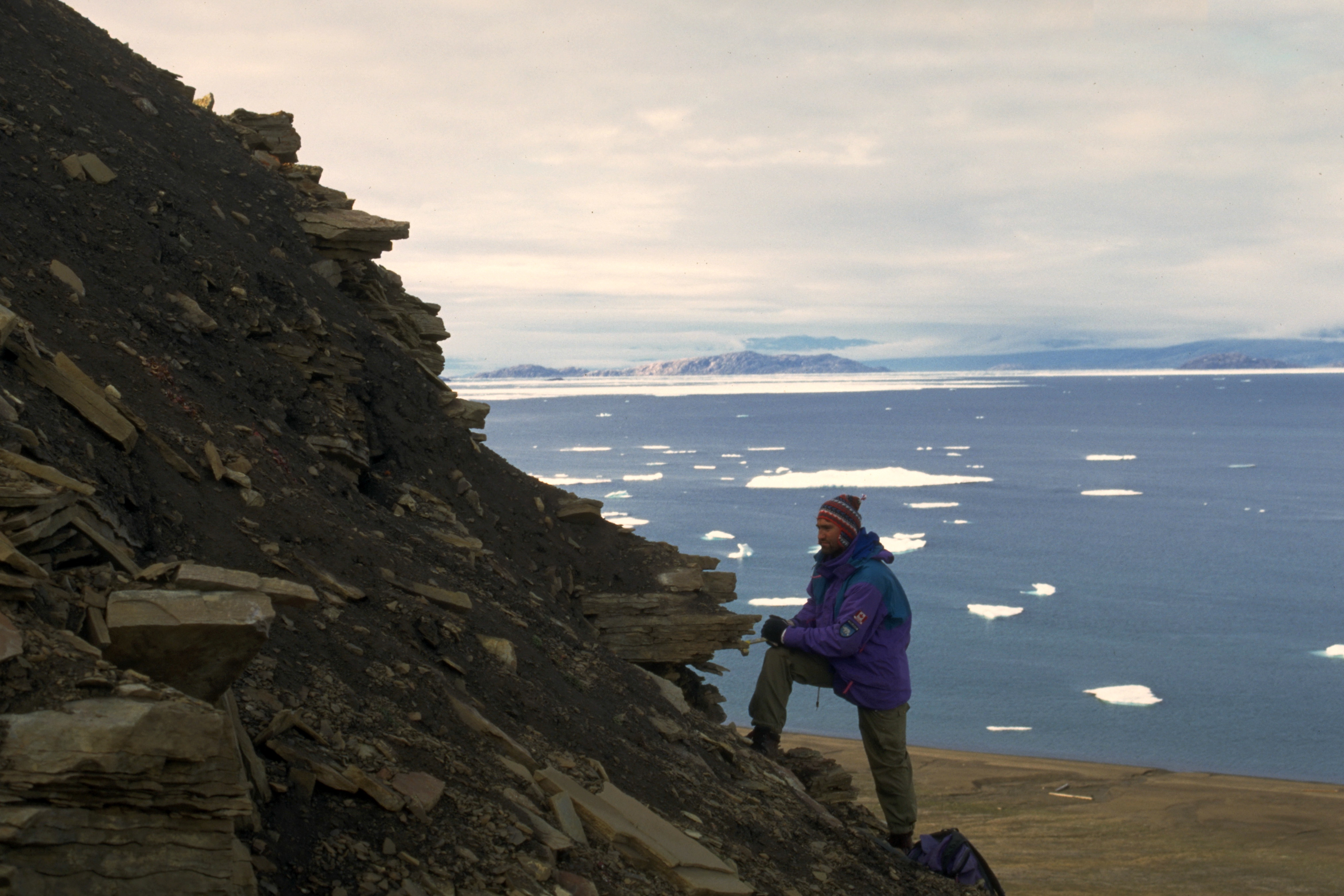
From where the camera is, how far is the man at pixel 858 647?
8.53 metres

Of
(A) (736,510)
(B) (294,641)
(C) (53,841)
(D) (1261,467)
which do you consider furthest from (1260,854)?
(D) (1261,467)

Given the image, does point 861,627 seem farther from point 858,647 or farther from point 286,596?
point 286,596

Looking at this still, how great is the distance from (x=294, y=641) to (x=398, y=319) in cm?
823

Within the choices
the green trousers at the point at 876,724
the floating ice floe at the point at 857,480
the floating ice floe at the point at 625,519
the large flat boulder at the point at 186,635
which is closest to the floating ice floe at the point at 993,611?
the floating ice floe at the point at 625,519

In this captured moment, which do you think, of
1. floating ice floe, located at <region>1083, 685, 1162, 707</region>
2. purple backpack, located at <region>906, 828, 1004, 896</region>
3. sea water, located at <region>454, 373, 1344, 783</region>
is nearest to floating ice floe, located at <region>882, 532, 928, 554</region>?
sea water, located at <region>454, 373, 1344, 783</region>

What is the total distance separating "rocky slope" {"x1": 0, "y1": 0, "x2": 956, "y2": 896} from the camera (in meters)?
4.00

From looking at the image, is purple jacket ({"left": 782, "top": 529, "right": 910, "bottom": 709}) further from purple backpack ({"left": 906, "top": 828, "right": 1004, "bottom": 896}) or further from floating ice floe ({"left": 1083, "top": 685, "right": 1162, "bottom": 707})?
floating ice floe ({"left": 1083, "top": 685, "right": 1162, "bottom": 707})

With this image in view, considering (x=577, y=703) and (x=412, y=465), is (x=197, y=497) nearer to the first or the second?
(x=577, y=703)

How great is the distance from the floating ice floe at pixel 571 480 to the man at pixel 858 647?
71.7 m

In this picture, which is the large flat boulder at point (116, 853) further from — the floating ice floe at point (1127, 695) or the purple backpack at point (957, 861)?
the floating ice floe at point (1127, 695)

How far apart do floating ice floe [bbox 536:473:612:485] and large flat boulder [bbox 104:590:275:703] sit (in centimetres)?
7580

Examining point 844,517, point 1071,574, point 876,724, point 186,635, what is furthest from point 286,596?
point 1071,574

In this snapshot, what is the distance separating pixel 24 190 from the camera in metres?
9.31

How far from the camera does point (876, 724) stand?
29.1 feet
